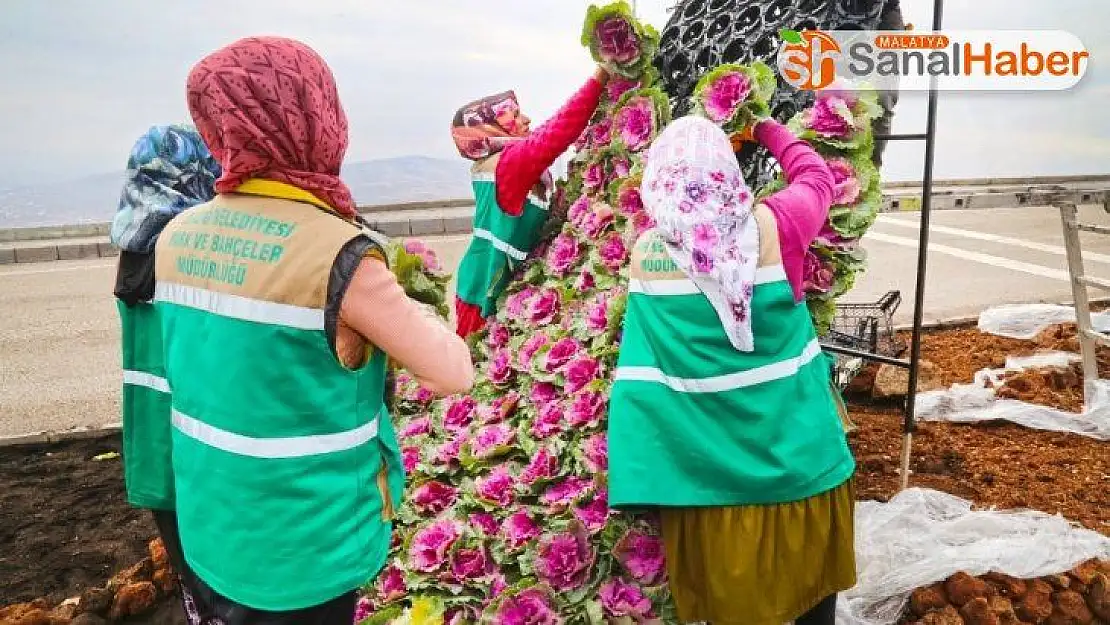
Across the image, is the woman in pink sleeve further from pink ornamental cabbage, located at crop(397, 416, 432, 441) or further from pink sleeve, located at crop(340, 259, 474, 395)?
pink sleeve, located at crop(340, 259, 474, 395)

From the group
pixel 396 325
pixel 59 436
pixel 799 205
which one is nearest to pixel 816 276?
pixel 799 205

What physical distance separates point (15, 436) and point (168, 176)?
10.2ft

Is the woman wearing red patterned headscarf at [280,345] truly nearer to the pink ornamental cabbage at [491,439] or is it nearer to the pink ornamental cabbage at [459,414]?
the pink ornamental cabbage at [491,439]

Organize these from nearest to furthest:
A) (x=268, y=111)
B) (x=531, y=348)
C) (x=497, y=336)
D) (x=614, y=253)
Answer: (x=268, y=111)
(x=614, y=253)
(x=531, y=348)
(x=497, y=336)

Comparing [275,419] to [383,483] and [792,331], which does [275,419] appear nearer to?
[383,483]

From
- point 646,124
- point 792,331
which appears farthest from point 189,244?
point 646,124

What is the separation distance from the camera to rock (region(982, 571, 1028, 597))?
241 centimetres

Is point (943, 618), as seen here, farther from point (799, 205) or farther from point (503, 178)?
point (503, 178)

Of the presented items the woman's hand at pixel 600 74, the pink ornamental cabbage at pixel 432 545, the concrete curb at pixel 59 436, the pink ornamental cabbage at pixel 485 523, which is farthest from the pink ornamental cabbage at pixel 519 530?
the concrete curb at pixel 59 436

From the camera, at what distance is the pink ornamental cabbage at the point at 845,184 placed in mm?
2330

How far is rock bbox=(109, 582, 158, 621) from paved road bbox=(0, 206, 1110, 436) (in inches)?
85.6

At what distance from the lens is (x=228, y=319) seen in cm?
129

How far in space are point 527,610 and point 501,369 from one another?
940 mm

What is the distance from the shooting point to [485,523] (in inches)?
92.0
